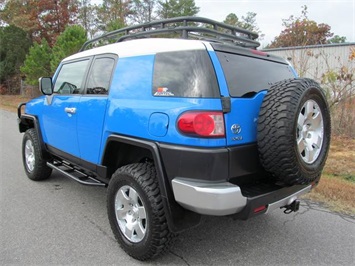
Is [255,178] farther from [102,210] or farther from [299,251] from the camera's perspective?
[102,210]

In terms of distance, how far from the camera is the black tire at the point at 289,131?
248 centimetres

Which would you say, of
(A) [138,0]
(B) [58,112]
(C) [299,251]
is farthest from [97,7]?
(C) [299,251]

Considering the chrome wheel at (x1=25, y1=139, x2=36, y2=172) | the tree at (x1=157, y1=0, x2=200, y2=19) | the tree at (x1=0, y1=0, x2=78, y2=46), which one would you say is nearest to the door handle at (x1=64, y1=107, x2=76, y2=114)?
the chrome wheel at (x1=25, y1=139, x2=36, y2=172)

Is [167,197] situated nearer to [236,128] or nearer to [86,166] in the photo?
[236,128]

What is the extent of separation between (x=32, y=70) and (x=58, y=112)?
16716mm

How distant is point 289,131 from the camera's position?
8.05 feet

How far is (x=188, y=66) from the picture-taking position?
2594 millimetres

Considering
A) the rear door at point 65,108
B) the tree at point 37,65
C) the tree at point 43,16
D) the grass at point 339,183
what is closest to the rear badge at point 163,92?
the rear door at point 65,108

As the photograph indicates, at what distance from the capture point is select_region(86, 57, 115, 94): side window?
3.34 metres

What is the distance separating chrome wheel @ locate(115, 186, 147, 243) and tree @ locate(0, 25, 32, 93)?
1339 inches

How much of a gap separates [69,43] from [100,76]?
1306cm

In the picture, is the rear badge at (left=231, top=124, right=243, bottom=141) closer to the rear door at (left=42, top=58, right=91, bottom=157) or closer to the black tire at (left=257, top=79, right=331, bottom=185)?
the black tire at (left=257, top=79, right=331, bottom=185)

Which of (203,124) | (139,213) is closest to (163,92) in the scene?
(203,124)

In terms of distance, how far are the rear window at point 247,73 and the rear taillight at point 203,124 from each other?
0.29 metres
